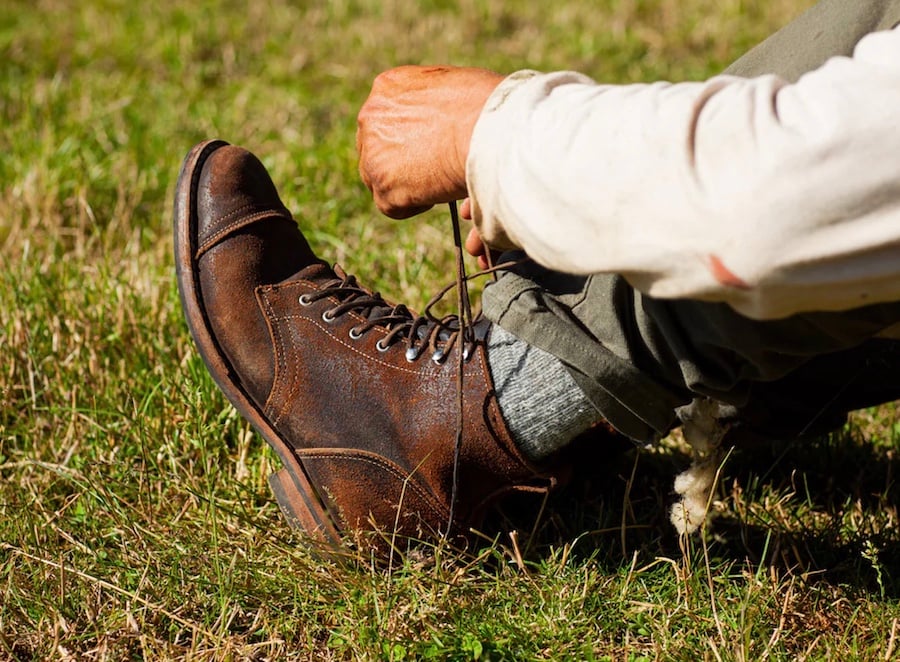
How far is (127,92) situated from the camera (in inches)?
136

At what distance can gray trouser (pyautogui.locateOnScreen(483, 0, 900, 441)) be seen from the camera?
49.3 inches

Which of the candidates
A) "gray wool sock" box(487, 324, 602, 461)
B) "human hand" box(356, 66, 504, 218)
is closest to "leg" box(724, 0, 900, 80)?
"human hand" box(356, 66, 504, 218)

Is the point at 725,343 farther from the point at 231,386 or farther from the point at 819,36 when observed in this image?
the point at 231,386

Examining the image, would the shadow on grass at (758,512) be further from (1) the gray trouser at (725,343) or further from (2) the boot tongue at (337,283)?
(2) the boot tongue at (337,283)

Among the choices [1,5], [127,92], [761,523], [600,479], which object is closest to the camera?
[761,523]

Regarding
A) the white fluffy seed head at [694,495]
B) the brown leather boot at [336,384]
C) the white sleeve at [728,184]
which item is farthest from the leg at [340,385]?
the white sleeve at [728,184]

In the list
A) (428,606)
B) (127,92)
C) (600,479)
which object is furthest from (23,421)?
(127,92)

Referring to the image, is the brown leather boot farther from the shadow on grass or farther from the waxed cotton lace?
the shadow on grass

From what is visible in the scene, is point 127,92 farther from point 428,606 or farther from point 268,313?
point 428,606

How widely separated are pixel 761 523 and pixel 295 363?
2.81 feet

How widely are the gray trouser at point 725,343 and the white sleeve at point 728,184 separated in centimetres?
17

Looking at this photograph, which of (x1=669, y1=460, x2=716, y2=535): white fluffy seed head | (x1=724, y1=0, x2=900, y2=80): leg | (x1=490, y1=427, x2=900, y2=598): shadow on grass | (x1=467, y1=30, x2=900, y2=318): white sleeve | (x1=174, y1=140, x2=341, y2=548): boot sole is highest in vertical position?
(x1=724, y1=0, x2=900, y2=80): leg

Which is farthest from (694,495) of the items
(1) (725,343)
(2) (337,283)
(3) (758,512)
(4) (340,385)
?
(2) (337,283)

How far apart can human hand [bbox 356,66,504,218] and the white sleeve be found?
130 millimetres
